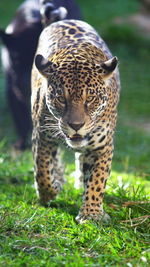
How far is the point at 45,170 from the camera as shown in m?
5.43

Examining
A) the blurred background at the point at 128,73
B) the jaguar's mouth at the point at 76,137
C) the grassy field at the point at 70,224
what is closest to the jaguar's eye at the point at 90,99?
the jaguar's mouth at the point at 76,137

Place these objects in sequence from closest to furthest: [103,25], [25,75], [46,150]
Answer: [46,150]
[25,75]
[103,25]

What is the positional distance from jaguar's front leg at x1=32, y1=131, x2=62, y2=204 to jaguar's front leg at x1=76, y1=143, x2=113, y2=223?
455 mm

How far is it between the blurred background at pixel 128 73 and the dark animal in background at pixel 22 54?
772 mm

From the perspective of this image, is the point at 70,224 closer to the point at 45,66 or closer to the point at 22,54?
the point at 45,66

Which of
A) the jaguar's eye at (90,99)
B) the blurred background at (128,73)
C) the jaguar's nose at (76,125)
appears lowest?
Result: the blurred background at (128,73)

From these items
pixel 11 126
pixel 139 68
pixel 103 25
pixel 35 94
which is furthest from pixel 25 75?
pixel 103 25

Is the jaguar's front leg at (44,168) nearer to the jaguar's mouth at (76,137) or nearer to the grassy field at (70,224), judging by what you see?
the grassy field at (70,224)

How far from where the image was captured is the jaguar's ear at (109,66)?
464cm

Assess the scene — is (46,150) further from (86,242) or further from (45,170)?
(86,242)

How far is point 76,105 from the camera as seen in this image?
14.4ft

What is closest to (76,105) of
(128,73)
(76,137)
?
(76,137)

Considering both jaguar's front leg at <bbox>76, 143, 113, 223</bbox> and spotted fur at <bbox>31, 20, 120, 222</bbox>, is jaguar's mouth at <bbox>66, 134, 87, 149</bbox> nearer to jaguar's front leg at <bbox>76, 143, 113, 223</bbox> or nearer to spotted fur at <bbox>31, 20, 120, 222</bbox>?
spotted fur at <bbox>31, 20, 120, 222</bbox>

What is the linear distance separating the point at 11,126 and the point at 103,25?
8.62 meters
